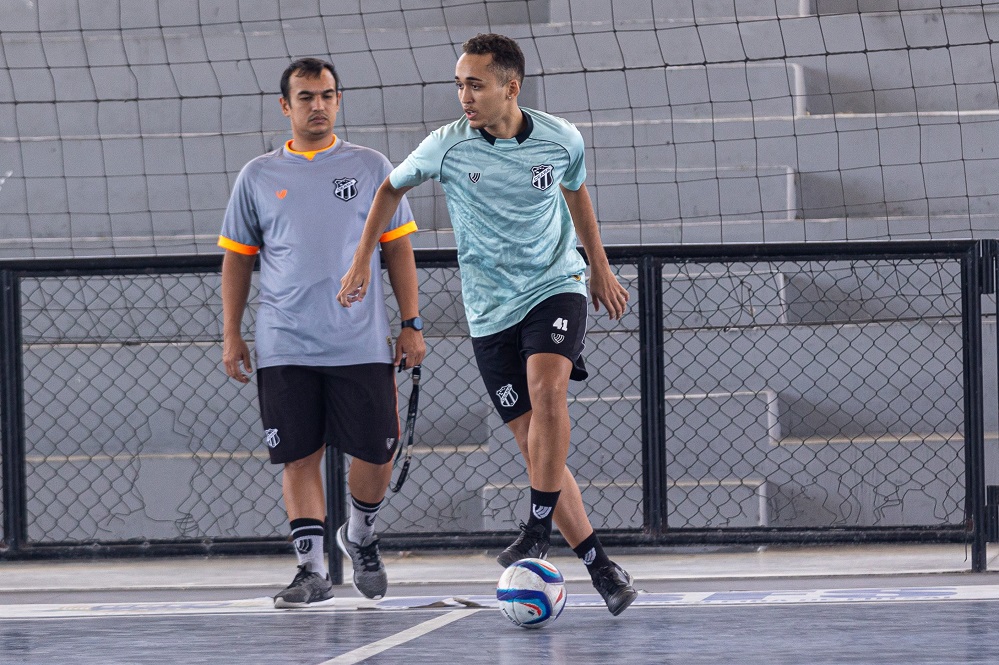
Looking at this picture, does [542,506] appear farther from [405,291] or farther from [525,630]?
[405,291]

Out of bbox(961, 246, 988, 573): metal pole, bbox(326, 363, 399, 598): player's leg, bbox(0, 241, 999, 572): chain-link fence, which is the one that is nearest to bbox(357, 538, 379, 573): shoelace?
bbox(326, 363, 399, 598): player's leg

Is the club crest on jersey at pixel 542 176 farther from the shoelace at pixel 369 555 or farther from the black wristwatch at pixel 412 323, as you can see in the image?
the shoelace at pixel 369 555

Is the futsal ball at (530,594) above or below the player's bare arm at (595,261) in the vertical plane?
below

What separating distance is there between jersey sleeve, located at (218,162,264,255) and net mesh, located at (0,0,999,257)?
9.11 ft

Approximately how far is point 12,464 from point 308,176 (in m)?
1.65

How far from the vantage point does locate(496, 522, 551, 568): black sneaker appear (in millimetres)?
3289

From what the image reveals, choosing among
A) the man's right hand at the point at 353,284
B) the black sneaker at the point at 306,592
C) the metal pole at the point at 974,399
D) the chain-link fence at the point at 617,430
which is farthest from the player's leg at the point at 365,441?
the metal pole at the point at 974,399

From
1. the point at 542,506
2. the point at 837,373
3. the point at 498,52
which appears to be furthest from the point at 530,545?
the point at 837,373

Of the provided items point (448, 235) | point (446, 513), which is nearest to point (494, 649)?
point (446, 513)

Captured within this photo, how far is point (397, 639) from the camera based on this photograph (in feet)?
10.1

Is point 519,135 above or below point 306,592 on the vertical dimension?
above

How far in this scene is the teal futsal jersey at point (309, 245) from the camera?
12.5 ft

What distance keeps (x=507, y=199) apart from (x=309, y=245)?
26.6 inches

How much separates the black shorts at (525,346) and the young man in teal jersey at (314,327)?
1.34 feet
